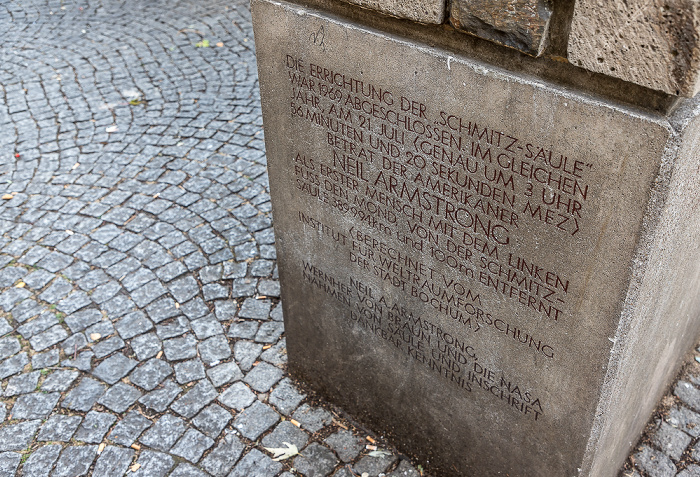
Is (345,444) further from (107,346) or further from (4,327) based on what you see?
(4,327)

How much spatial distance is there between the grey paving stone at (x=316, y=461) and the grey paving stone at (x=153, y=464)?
0.71 m

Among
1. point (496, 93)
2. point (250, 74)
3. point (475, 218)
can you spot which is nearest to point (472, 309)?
point (475, 218)

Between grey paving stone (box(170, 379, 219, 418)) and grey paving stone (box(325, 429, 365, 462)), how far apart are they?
791mm

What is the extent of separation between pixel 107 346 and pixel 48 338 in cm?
43

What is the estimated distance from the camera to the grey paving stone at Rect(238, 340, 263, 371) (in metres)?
3.93

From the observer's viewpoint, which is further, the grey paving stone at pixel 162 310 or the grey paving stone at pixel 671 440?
the grey paving stone at pixel 162 310

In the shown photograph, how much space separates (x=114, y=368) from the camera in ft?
12.8

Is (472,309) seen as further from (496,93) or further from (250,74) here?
(250,74)

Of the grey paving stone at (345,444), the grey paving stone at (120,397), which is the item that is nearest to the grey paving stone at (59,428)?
the grey paving stone at (120,397)

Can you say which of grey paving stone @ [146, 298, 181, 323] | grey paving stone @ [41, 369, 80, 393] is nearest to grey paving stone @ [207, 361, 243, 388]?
grey paving stone @ [146, 298, 181, 323]

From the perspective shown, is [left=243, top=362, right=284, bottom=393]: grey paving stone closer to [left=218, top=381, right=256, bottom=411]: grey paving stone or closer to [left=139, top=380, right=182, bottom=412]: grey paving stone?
[left=218, top=381, right=256, bottom=411]: grey paving stone

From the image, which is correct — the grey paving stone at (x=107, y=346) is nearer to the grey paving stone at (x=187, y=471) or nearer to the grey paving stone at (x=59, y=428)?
the grey paving stone at (x=59, y=428)

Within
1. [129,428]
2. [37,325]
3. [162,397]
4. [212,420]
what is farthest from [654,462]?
[37,325]

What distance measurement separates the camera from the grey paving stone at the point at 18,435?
3444mm
